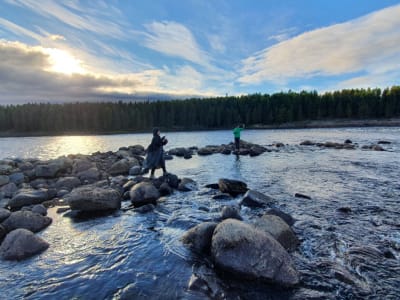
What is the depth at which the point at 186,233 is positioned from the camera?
730cm

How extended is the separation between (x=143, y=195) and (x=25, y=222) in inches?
170

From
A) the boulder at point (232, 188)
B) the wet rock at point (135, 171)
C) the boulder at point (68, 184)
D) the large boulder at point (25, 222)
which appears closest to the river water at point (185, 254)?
the large boulder at point (25, 222)

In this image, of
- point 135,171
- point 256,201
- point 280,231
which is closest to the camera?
point 280,231

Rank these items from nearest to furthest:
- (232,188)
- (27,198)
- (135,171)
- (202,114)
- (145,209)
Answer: (145,209)
(27,198)
(232,188)
(135,171)
(202,114)

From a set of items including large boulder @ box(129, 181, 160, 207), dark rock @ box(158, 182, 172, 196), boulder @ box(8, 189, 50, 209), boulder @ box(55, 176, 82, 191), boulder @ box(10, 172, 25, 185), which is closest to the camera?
boulder @ box(8, 189, 50, 209)

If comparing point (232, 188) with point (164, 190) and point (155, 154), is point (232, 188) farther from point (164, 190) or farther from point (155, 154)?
point (155, 154)

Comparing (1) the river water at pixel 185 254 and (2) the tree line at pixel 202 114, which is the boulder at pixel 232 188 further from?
(2) the tree line at pixel 202 114

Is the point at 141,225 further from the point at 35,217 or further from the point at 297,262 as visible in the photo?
the point at 297,262

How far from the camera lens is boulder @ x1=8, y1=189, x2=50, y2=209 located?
1046 centimetres

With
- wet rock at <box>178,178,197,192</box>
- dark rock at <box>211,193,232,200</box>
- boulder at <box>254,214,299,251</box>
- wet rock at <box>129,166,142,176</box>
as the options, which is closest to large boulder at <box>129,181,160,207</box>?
wet rock at <box>178,178,197,192</box>

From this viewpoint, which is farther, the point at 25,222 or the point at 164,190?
the point at 164,190

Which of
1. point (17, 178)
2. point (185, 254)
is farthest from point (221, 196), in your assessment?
point (17, 178)

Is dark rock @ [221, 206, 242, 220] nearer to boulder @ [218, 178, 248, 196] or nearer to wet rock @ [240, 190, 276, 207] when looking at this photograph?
wet rock @ [240, 190, 276, 207]

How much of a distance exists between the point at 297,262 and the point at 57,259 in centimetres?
598
